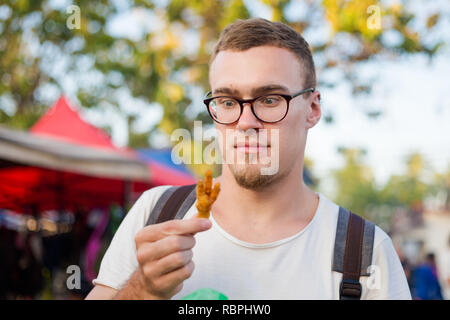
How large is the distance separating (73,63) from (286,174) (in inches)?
559

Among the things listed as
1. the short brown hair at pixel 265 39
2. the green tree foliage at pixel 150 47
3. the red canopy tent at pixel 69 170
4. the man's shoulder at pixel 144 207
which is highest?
the green tree foliage at pixel 150 47

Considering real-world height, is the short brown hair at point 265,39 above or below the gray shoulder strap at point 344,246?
above

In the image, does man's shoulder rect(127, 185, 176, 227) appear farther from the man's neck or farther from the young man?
the man's neck

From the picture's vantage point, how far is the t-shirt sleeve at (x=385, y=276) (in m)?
1.84

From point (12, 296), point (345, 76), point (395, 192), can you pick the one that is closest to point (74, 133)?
point (12, 296)

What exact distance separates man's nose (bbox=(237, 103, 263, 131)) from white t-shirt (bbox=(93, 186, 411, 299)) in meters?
0.45

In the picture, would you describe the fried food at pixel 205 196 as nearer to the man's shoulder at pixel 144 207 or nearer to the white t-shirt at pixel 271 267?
the white t-shirt at pixel 271 267

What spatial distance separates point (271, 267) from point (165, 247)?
0.62 m

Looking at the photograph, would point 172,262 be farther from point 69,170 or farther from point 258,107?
point 69,170

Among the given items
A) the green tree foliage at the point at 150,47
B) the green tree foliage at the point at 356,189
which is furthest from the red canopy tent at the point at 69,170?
the green tree foliage at the point at 356,189

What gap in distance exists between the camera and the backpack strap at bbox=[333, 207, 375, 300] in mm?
1787

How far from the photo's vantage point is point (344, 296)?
70.2 inches

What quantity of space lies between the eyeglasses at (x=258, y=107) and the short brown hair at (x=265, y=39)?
22 cm
